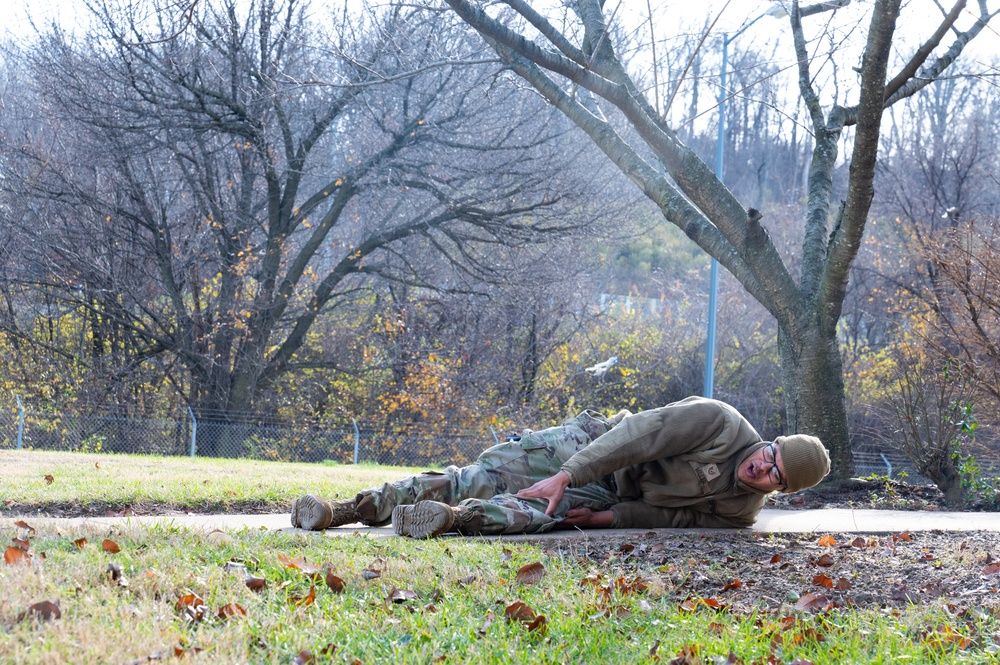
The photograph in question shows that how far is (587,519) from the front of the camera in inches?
234

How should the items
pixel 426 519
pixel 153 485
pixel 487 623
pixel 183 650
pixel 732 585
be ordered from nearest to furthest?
pixel 183 650 → pixel 487 623 → pixel 732 585 → pixel 426 519 → pixel 153 485

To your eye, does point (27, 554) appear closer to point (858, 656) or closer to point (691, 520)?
point (858, 656)

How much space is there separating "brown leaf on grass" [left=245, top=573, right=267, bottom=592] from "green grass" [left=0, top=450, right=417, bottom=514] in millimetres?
4143

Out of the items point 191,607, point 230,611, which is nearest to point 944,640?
point 230,611

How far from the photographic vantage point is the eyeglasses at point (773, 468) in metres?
5.41

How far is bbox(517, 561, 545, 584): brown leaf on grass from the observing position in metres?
4.09

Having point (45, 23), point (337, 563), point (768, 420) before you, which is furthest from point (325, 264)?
point (337, 563)

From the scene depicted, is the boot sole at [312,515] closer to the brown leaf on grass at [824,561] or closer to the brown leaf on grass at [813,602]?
the brown leaf on grass at [824,561]

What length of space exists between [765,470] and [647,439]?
0.68 metres

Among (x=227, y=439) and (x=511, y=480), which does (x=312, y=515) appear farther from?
(x=227, y=439)

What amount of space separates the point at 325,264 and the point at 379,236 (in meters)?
7.03

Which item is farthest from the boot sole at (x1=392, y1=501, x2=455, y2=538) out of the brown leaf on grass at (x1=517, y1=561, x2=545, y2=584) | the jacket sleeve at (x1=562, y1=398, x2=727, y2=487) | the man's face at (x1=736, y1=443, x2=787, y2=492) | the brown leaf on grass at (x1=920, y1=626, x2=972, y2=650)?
the brown leaf on grass at (x1=920, y1=626, x2=972, y2=650)

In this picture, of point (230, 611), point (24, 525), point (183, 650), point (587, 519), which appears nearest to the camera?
point (183, 650)

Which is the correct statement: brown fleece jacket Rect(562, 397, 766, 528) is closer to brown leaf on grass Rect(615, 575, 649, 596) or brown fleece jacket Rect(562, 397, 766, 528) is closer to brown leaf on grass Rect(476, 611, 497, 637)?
brown leaf on grass Rect(615, 575, 649, 596)
